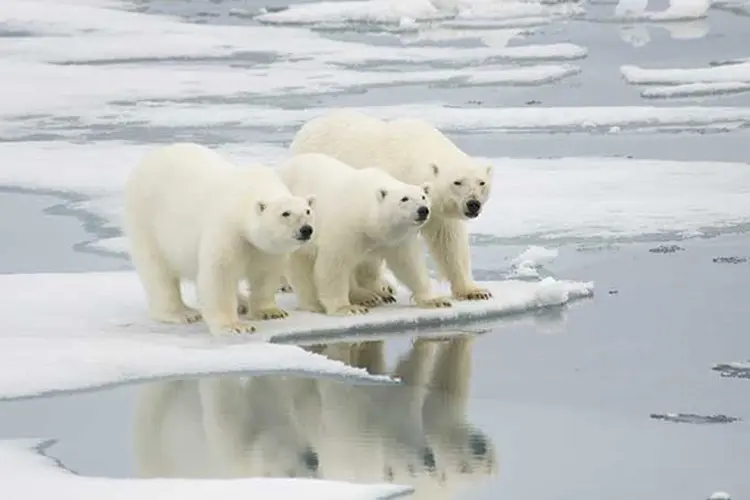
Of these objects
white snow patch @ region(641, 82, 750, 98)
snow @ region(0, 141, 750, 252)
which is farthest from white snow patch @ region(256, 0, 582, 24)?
snow @ region(0, 141, 750, 252)

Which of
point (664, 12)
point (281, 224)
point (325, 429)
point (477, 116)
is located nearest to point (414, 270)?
point (281, 224)

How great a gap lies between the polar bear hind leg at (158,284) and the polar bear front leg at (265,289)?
0.94 feet

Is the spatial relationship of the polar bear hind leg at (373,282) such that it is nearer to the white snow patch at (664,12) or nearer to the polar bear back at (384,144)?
the polar bear back at (384,144)

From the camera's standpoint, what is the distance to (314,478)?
4.90 m

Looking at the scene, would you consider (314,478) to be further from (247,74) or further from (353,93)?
(247,74)

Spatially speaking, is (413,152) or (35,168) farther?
(35,168)

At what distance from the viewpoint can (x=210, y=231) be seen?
6723 mm

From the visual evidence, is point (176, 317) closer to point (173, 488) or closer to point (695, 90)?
point (173, 488)

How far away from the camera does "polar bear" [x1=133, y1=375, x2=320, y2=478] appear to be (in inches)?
200

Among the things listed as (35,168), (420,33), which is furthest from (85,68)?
(35,168)

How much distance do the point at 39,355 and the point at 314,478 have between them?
1832 mm

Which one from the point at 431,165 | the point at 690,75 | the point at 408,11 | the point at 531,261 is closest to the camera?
the point at 431,165

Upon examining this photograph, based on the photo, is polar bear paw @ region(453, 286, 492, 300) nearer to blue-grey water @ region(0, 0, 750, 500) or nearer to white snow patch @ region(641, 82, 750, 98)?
blue-grey water @ region(0, 0, 750, 500)

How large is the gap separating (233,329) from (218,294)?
0.15 meters
